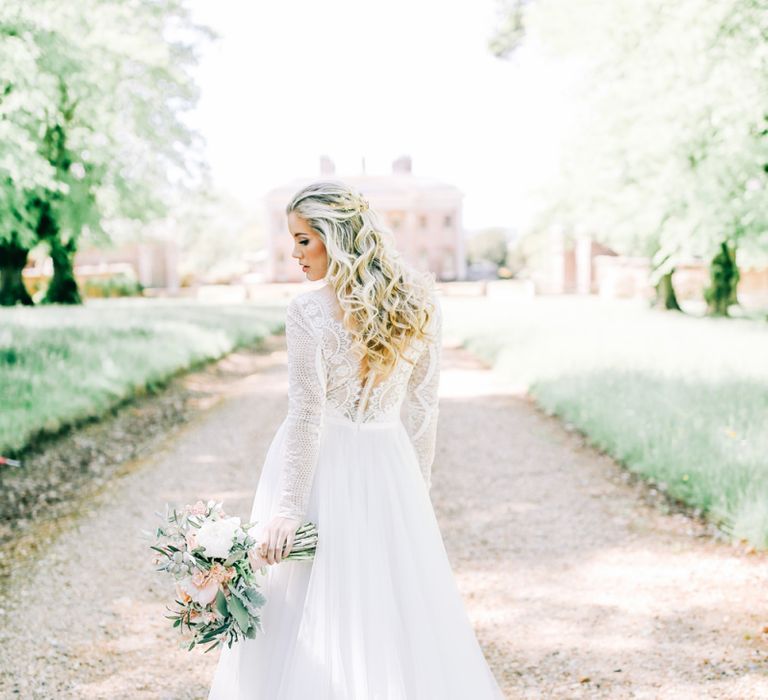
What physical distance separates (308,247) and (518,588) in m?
3.15

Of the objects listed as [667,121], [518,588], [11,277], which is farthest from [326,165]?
[518,588]

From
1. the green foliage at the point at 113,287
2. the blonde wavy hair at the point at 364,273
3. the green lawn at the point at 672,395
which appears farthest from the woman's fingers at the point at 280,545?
the green foliage at the point at 113,287

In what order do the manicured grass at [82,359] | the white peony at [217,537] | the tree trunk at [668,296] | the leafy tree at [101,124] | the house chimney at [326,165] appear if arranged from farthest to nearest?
the house chimney at [326,165]
the tree trunk at [668,296]
the leafy tree at [101,124]
the manicured grass at [82,359]
the white peony at [217,537]

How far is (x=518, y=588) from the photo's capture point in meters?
4.71

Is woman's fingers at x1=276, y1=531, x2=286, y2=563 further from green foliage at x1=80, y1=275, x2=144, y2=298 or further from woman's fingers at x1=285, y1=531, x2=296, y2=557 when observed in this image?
green foliage at x1=80, y1=275, x2=144, y2=298

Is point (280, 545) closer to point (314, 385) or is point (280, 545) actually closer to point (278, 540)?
point (278, 540)

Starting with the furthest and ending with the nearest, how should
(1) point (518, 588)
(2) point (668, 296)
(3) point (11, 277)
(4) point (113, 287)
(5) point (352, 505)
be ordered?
(4) point (113, 287) < (2) point (668, 296) < (3) point (11, 277) < (1) point (518, 588) < (5) point (352, 505)

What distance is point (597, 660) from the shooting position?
375 centimetres

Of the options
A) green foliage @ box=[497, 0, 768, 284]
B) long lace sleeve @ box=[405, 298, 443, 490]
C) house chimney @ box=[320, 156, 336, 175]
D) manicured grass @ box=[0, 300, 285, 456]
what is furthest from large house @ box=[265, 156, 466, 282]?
long lace sleeve @ box=[405, 298, 443, 490]

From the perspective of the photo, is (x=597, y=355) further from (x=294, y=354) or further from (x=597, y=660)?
(x=294, y=354)

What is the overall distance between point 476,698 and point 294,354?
134cm

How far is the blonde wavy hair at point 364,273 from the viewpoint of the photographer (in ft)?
Result: 7.59

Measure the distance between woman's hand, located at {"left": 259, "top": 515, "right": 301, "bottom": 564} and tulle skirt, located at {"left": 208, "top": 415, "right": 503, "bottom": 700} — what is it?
118mm

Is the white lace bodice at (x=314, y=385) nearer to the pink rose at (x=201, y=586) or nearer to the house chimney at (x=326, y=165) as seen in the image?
the pink rose at (x=201, y=586)
